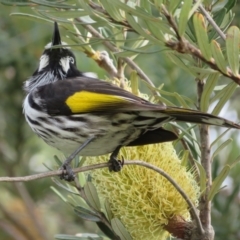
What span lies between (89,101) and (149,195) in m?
0.32

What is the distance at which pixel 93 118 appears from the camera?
1.83 metres

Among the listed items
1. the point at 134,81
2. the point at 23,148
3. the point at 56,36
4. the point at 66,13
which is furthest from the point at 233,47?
the point at 23,148

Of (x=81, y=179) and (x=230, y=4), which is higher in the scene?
(x=230, y=4)

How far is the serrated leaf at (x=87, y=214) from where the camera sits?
1664mm

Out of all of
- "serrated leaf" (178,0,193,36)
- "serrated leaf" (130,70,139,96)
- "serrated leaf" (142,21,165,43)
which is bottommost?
"serrated leaf" (130,70,139,96)

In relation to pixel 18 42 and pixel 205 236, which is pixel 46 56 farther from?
pixel 205 236

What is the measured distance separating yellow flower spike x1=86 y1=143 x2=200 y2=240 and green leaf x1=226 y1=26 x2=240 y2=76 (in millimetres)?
439

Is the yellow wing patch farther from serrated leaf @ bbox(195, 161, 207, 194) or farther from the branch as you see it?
the branch

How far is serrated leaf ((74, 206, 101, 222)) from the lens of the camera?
166 cm

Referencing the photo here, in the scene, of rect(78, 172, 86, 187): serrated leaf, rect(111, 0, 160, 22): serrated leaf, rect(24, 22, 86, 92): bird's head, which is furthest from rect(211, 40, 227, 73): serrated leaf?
rect(24, 22, 86, 92): bird's head

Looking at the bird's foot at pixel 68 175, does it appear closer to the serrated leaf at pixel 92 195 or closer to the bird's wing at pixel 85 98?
the serrated leaf at pixel 92 195

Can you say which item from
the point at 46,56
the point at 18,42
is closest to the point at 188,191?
the point at 46,56

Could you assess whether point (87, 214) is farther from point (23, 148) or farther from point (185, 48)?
point (23, 148)

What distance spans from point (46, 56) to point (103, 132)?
597 millimetres
